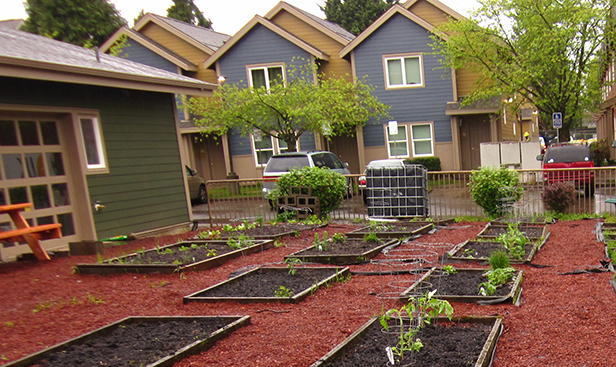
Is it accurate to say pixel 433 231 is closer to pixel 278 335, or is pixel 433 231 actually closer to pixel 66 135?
pixel 278 335

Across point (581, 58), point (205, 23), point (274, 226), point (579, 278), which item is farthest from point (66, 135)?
point (205, 23)

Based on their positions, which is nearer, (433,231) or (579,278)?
(579,278)

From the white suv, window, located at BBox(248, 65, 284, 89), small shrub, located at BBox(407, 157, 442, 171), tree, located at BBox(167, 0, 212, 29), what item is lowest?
small shrub, located at BBox(407, 157, 442, 171)

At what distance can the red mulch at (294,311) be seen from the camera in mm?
3697

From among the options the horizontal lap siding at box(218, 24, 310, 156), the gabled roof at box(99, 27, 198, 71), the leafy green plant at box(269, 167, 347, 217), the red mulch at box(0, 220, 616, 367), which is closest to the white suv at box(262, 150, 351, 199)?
the leafy green plant at box(269, 167, 347, 217)

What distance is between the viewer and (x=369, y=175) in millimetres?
11109

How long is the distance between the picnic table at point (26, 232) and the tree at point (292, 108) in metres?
11.8

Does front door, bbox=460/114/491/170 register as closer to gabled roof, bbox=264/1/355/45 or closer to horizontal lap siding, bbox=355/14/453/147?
horizontal lap siding, bbox=355/14/453/147

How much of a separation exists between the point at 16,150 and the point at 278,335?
6331 millimetres

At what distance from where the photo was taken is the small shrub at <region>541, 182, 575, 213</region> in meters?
10.1

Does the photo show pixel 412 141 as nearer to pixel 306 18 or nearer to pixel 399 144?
pixel 399 144

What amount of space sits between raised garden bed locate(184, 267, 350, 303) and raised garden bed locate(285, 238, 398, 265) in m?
0.66

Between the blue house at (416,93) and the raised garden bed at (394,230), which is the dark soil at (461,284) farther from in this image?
the blue house at (416,93)

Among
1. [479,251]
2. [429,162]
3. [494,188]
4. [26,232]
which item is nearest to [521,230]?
[494,188]
